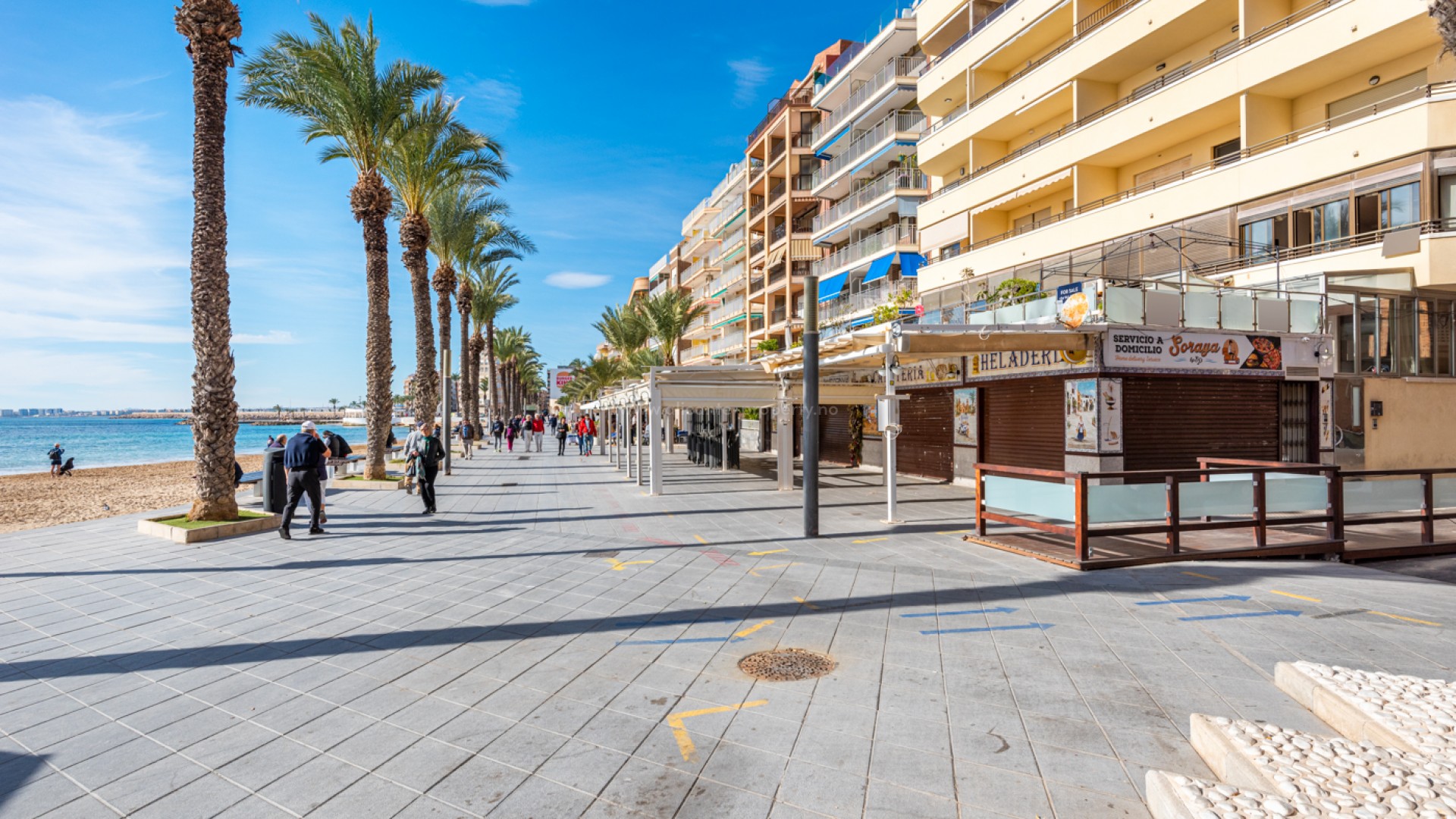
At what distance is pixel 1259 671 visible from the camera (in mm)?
4762

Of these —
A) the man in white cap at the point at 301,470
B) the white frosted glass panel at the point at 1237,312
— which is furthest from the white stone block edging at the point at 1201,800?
the white frosted glass panel at the point at 1237,312

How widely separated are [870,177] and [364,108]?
25.8 meters

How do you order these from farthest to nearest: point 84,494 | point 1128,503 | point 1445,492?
point 84,494, point 1445,492, point 1128,503

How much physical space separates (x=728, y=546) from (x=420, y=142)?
17579 mm

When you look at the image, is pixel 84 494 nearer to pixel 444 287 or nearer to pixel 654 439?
pixel 444 287

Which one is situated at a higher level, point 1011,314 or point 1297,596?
point 1011,314

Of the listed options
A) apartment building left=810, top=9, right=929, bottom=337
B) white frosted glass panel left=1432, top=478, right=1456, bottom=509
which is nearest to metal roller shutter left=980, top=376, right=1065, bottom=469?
white frosted glass panel left=1432, top=478, right=1456, bottom=509

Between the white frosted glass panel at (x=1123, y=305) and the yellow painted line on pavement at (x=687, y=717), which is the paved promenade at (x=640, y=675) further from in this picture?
the white frosted glass panel at (x=1123, y=305)

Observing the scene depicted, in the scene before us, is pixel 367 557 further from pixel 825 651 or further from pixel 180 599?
pixel 825 651

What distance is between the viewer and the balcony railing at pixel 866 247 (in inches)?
1293

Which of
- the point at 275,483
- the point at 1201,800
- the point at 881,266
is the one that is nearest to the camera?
the point at 1201,800

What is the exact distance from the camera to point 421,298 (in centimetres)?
2389

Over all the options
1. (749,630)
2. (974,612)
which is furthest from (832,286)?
(749,630)

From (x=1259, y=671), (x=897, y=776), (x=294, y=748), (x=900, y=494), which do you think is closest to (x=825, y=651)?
(x=897, y=776)
